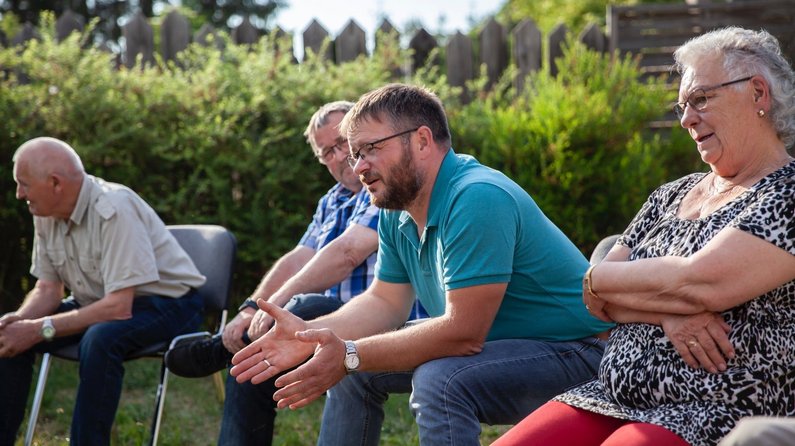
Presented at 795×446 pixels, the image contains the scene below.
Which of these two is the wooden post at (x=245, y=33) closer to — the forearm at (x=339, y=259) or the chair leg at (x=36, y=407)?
the chair leg at (x=36, y=407)

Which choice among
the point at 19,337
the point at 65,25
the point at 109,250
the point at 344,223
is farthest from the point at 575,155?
the point at 65,25

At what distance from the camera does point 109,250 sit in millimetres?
4449

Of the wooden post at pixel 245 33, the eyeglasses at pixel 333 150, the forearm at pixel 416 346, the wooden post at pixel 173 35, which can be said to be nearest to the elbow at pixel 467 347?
the forearm at pixel 416 346

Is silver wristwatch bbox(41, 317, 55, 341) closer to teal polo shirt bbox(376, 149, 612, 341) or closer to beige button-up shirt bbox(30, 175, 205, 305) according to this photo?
beige button-up shirt bbox(30, 175, 205, 305)

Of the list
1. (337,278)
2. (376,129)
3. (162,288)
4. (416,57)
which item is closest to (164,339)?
(162,288)

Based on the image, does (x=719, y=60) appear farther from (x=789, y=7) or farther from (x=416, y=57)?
(x=789, y=7)

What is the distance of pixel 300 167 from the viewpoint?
6.05 metres

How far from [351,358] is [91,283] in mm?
2334

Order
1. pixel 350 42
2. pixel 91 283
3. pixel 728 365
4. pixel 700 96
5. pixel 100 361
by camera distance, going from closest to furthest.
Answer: pixel 728 365
pixel 700 96
pixel 100 361
pixel 91 283
pixel 350 42

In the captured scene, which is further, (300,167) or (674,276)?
(300,167)

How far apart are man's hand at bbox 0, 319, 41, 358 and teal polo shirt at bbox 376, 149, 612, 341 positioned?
2.11m

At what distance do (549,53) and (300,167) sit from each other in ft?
9.44

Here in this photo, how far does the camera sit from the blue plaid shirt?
13.4 ft

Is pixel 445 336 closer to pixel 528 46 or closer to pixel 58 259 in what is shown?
pixel 58 259
